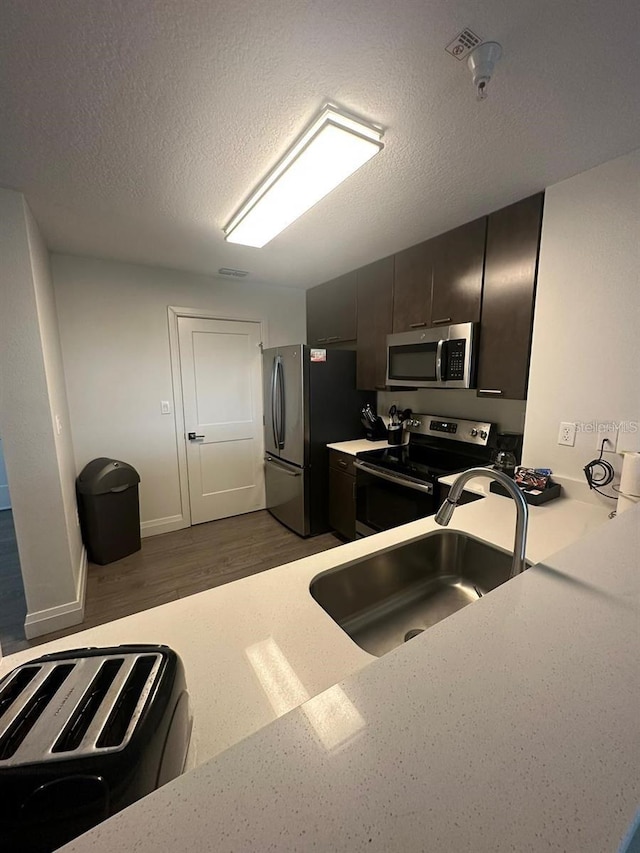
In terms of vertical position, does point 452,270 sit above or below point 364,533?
above

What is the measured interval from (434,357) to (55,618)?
9.20ft

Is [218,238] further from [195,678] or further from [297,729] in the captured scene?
[297,729]

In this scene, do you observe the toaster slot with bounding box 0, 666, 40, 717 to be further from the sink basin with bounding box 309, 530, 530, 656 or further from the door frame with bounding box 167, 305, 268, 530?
the door frame with bounding box 167, 305, 268, 530

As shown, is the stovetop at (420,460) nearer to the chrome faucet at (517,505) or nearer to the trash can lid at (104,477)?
the chrome faucet at (517,505)

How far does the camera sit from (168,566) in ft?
8.73

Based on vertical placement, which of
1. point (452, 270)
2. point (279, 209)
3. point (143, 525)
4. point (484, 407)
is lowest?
point (143, 525)

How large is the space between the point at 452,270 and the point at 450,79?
45.6 inches

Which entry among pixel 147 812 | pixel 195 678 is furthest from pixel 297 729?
pixel 195 678

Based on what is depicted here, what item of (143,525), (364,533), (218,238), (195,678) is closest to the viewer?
(195,678)

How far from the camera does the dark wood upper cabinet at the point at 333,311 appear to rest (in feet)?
9.99

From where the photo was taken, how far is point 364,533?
2.66 m

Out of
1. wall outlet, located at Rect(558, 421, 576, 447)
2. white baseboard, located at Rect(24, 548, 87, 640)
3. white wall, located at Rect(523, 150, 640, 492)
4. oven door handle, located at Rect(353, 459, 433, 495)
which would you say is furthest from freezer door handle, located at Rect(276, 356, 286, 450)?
wall outlet, located at Rect(558, 421, 576, 447)

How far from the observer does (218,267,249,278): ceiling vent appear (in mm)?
2987

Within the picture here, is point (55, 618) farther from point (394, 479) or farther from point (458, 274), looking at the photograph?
point (458, 274)
